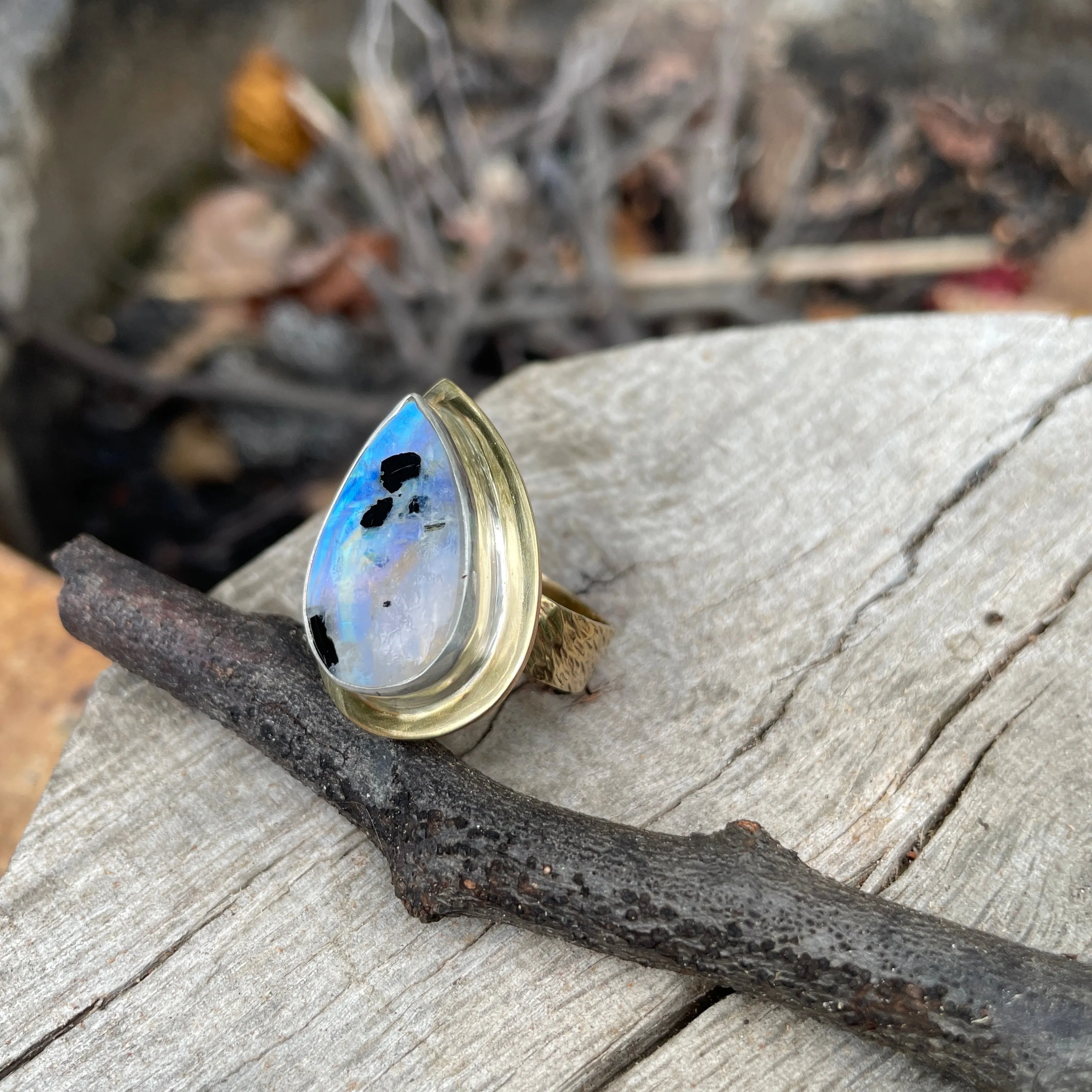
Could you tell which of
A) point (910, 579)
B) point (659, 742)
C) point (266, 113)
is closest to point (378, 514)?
point (659, 742)

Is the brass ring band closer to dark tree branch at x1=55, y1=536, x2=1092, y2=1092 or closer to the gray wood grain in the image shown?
the gray wood grain

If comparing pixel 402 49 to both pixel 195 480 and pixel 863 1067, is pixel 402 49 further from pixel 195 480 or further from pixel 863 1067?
pixel 863 1067

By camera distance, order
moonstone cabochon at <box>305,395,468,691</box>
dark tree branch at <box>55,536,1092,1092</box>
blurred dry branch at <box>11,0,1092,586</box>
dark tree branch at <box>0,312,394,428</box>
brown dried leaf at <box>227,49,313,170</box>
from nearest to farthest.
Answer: dark tree branch at <box>55,536,1092,1092</box>
moonstone cabochon at <box>305,395,468,691</box>
dark tree branch at <box>0,312,394,428</box>
blurred dry branch at <box>11,0,1092,586</box>
brown dried leaf at <box>227,49,313,170</box>

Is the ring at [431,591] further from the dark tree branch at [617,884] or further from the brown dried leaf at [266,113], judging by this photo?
the brown dried leaf at [266,113]

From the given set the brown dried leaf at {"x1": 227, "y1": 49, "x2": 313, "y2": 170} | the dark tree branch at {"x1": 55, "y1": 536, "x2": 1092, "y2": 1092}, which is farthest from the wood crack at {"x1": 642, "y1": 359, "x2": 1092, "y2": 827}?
the brown dried leaf at {"x1": 227, "y1": 49, "x2": 313, "y2": 170}

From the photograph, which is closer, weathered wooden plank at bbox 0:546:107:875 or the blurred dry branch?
weathered wooden plank at bbox 0:546:107:875

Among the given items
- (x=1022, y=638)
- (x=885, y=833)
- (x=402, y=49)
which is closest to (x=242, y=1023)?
(x=885, y=833)

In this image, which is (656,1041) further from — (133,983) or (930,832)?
(133,983)
